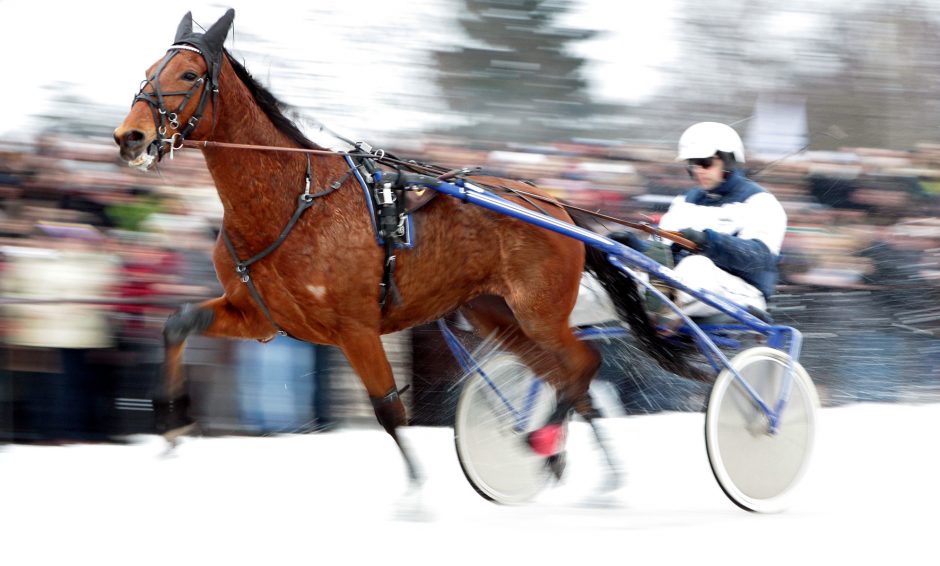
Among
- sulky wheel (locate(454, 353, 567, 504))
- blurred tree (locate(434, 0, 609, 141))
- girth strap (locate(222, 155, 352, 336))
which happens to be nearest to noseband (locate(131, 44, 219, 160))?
girth strap (locate(222, 155, 352, 336))

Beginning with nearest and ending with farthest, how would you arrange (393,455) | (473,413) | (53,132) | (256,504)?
(256,504) < (473,413) < (393,455) < (53,132)

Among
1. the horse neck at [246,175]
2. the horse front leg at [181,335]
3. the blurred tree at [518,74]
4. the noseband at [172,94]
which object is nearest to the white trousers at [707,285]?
the horse neck at [246,175]

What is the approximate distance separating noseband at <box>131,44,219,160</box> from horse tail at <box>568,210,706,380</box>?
1501 mm

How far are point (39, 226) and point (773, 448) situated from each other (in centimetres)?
306

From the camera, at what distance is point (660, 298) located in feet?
13.4

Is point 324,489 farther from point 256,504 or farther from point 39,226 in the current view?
point 39,226

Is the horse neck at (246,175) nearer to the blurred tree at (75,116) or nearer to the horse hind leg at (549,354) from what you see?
the horse hind leg at (549,354)

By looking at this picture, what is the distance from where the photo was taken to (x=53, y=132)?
5484 millimetres

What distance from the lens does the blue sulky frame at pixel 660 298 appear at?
3.85 m

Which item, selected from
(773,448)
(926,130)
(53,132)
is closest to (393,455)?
(773,448)

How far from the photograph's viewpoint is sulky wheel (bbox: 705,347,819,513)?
3.98 meters

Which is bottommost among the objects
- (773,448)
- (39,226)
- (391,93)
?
(773,448)

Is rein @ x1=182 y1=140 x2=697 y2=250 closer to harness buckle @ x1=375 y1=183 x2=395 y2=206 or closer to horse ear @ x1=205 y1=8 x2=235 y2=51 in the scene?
harness buckle @ x1=375 y1=183 x2=395 y2=206

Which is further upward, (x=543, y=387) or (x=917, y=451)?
(x=543, y=387)
